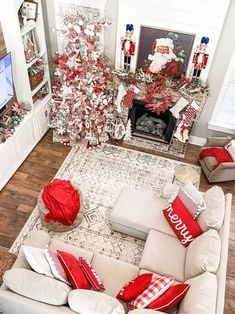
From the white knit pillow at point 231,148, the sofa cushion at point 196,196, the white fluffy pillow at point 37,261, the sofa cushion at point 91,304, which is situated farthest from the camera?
the white knit pillow at point 231,148

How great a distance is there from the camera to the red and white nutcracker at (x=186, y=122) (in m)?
4.59

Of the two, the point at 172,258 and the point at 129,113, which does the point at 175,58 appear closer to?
the point at 129,113

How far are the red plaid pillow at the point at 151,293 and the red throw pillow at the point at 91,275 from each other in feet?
1.08

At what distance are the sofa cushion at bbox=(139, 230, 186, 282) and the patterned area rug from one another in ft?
1.75

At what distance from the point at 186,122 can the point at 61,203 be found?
2.43m

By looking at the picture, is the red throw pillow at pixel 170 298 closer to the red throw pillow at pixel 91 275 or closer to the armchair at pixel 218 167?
the red throw pillow at pixel 91 275

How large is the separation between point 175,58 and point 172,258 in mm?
2863

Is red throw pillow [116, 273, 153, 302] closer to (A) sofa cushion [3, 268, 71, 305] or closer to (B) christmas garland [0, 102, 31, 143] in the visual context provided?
(A) sofa cushion [3, 268, 71, 305]

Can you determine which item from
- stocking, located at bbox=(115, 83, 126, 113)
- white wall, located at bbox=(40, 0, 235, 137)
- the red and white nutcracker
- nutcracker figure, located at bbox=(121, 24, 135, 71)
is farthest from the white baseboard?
nutcracker figure, located at bbox=(121, 24, 135, 71)

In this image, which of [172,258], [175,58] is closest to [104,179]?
[172,258]

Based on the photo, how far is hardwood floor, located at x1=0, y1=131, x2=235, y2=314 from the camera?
378cm

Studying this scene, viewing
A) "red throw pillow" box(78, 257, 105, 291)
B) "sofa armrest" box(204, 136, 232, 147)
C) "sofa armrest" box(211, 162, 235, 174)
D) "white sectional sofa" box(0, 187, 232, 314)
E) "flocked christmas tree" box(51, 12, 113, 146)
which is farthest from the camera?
"sofa armrest" box(204, 136, 232, 147)

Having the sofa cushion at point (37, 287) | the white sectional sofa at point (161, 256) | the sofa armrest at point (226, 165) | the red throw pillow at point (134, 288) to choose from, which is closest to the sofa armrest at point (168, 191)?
the white sectional sofa at point (161, 256)

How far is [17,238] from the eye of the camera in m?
3.80
